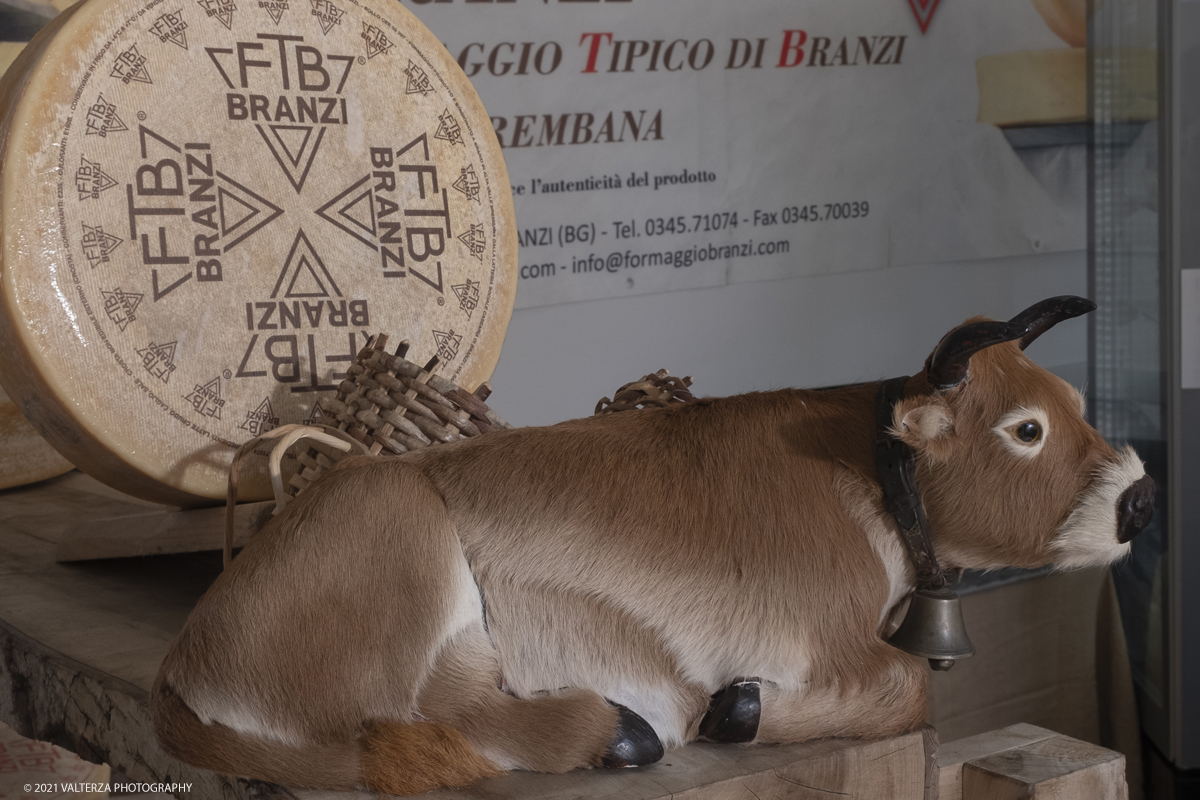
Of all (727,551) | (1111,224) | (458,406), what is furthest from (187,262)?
(1111,224)

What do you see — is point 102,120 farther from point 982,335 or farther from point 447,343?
point 982,335

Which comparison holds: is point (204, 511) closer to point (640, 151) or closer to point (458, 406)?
point (458, 406)

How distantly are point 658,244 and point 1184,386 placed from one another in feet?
4.22

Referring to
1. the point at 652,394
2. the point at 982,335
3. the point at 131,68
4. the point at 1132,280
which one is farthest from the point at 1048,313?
the point at 1132,280

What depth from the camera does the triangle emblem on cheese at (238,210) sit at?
1.19 meters

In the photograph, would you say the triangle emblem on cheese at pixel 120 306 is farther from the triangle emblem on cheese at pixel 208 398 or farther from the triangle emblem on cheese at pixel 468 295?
the triangle emblem on cheese at pixel 468 295

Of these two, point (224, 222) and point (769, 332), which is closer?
point (224, 222)

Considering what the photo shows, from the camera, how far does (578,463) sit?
31.1 inches

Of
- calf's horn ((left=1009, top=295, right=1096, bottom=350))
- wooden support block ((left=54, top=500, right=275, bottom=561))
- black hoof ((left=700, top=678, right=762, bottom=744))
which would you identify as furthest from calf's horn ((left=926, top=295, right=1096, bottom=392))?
wooden support block ((left=54, top=500, right=275, bottom=561))

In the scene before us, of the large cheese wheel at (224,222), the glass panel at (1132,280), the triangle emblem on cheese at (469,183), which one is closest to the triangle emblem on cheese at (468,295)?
the large cheese wheel at (224,222)

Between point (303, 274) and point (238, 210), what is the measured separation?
109mm

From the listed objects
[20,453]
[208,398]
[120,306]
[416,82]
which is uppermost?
[416,82]

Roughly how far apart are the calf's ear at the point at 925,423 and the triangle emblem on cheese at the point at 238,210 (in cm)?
84

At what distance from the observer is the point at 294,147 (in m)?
1.25
